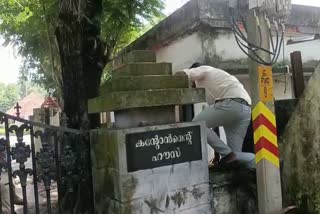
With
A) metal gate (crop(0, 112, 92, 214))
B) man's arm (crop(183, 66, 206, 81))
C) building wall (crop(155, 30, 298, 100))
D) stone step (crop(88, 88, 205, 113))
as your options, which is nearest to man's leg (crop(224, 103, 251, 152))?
man's arm (crop(183, 66, 206, 81))

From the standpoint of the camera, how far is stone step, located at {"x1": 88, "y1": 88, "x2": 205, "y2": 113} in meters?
3.08

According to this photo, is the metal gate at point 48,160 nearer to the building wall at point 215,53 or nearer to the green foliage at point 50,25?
the green foliage at point 50,25

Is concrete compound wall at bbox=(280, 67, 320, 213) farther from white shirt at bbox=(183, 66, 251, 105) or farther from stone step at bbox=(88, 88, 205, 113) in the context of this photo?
stone step at bbox=(88, 88, 205, 113)

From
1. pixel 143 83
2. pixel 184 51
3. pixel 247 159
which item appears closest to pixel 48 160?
pixel 143 83

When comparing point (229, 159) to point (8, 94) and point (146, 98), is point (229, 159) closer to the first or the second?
point (146, 98)

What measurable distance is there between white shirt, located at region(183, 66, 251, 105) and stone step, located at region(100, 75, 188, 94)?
754 mm

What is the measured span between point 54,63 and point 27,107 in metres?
33.3

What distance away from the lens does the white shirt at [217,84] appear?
4133mm

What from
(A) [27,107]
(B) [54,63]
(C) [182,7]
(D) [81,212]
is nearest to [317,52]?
(C) [182,7]

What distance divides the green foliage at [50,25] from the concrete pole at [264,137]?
2815 mm

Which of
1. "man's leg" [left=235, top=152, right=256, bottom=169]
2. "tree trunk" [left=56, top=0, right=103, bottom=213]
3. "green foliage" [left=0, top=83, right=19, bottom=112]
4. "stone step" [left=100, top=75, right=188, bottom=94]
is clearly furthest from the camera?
"green foliage" [left=0, top=83, right=19, bottom=112]

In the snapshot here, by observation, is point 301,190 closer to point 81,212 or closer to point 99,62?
point 81,212

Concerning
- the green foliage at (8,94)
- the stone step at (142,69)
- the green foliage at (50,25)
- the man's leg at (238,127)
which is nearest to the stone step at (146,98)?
the stone step at (142,69)

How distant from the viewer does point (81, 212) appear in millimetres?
3541
